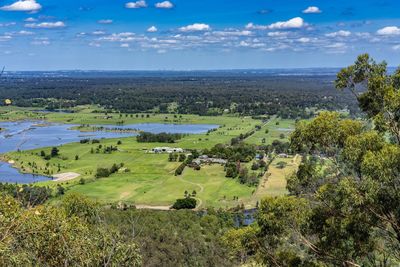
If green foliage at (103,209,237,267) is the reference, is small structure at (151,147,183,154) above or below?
below

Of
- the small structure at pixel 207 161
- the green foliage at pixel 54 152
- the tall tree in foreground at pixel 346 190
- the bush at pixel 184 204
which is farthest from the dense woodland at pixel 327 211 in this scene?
the green foliage at pixel 54 152

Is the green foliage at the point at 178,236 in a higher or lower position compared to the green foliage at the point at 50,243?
lower

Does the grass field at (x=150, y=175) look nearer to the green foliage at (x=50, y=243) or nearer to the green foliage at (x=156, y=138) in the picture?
the green foliage at (x=156, y=138)

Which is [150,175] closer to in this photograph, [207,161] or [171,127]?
[207,161]

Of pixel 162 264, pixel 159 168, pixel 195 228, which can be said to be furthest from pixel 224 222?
pixel 159 168

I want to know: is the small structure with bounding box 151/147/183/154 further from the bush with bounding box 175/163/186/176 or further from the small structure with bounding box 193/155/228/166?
the bush with bounding box 175/163/186/176

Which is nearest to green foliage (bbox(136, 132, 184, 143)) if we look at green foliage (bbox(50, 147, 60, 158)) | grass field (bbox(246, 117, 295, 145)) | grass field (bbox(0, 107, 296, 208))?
grass field (bbox(0, 107, 296, 208))

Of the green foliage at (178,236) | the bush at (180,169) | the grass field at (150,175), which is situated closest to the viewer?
the green foliage at (178,236)

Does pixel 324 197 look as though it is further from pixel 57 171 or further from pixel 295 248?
pixel 57 171
